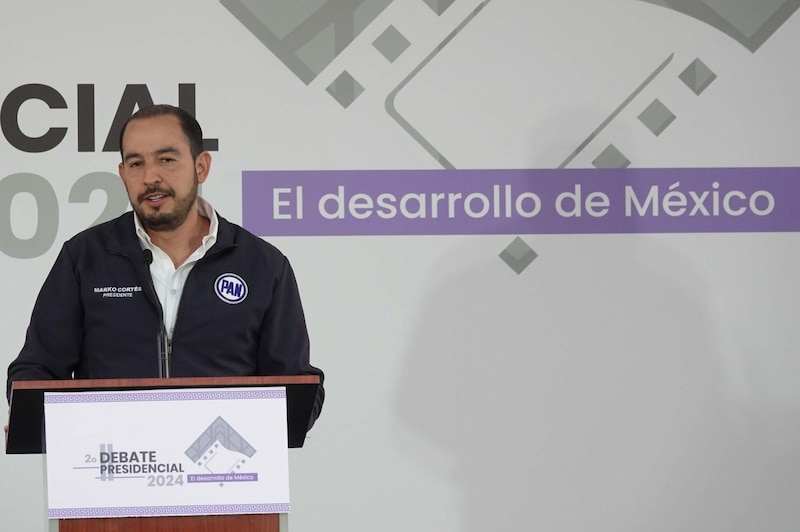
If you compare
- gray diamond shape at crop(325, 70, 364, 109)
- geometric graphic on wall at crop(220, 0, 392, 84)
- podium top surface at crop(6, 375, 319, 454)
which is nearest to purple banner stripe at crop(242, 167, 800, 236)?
gray diamond shape at crop(325, 70, 364, 109)

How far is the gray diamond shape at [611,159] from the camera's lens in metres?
4.29

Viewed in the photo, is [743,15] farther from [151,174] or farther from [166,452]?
[166,452]

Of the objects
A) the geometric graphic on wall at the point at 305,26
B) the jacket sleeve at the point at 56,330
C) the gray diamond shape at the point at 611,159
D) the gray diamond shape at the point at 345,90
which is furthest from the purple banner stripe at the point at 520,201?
the jacket sleeve at the point at 56,330

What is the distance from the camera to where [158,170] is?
250 cm

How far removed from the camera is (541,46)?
4.29 m

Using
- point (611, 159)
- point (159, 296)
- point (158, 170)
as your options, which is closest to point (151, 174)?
point (158, 170)

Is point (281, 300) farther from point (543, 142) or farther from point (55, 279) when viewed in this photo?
point (543, 142)

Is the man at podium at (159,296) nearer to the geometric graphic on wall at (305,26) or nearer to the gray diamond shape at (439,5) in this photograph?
the geometric graphic on wall at (305,26)

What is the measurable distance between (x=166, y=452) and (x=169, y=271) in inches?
26.3

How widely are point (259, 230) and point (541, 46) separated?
4.38 ft

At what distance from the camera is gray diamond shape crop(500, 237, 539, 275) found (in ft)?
13.9

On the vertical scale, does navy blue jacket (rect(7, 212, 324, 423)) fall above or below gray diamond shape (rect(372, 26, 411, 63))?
below

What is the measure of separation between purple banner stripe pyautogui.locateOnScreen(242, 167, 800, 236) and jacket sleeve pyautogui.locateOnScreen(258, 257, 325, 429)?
153 cm

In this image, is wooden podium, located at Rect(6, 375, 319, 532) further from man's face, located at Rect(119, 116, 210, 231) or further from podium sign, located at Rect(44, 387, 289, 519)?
man's face, located at Rect(119, 116, 210, 231)
